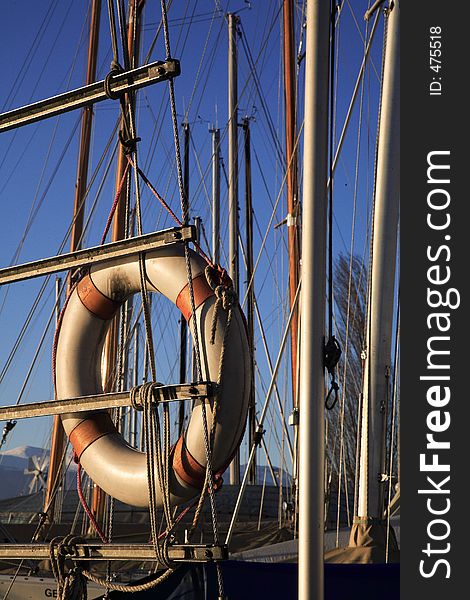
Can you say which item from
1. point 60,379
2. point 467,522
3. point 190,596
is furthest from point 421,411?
point 60,379

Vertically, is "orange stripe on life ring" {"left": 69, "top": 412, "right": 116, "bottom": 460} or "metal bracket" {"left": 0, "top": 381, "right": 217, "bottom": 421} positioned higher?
"metal bracket" {"left": 0, "top": 381, "right": 217, "bottom": 421}

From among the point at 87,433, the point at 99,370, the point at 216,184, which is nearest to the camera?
the point at 87,433

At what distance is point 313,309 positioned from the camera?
4457mm

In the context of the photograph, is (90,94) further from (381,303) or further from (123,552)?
(381,303)

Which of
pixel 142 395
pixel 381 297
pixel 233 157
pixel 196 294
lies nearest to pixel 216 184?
pixel 233 157

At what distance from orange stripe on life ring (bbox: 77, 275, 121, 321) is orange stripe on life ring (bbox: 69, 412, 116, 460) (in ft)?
2.16

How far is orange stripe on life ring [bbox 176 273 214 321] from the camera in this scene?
532 cm

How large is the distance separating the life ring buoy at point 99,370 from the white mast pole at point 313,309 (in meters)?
0.73

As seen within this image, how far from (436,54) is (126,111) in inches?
72.9

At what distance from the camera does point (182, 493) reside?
522cm

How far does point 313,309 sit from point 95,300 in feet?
6.10

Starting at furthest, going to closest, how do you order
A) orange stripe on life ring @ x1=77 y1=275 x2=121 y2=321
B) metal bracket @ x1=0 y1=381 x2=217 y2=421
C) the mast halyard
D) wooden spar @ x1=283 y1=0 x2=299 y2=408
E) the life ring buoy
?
wooden spar @ x1=283 y1=0 x2=299 y2=408 < the mast halyard < orange stripe on life ring @ x1=77 y1=275 x2=121 y2=321 < the life ring buoy < metal bracket @ x1=0 y1=381 x2=217 y2=421

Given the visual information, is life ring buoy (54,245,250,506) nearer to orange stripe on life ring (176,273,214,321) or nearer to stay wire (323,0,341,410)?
orange stripe on life ring (176,273,214,321)

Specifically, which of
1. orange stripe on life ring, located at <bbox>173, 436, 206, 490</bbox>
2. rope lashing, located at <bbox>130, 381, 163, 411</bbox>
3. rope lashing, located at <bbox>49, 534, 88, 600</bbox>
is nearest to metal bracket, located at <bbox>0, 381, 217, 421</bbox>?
rope lashing, located at <bbox>130, 381, 163, 411</bbox>
